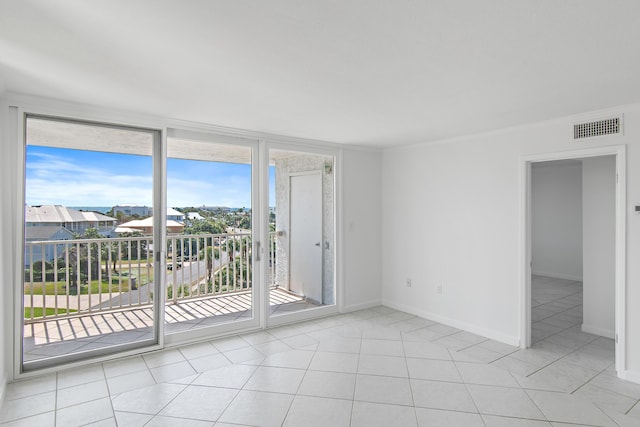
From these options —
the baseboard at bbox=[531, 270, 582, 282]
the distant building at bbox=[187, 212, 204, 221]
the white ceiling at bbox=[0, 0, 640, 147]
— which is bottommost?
the baseboard at bbox=[531, 270, 582, 282]

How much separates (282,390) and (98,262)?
A: 2800mm

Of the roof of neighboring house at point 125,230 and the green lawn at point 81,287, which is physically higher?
the roof of neighboring house at point 125,230

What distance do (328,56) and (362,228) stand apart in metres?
3.41

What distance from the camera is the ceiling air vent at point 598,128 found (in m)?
3.13

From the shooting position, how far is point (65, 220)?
337 cm

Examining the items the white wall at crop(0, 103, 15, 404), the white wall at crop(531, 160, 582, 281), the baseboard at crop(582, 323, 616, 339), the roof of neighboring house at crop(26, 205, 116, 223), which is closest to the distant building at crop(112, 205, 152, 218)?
the roof of neighboring house at crop(26, 205, 116, 223)

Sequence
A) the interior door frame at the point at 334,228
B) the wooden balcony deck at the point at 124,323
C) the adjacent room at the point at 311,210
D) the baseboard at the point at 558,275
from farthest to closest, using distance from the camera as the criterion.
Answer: the baseboard at the point at 558,275 < the interior door frame at the point at 334,228 < the wooden balcony deck at the point at 124,323 < the adjacent room at the point at 311,210

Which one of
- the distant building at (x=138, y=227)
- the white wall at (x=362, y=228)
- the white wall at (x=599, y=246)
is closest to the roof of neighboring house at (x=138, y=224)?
the distant building at (x=138, y=227)

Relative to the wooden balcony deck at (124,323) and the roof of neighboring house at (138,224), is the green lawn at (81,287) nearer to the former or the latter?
the wooden balcony deck at (124,323)

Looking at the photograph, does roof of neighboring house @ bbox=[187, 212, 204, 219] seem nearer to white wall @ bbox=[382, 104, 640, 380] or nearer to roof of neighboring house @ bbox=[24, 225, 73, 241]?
roof of neighboring house @ bbox=[24, 225, 73, 241]

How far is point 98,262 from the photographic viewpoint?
418 centimetres

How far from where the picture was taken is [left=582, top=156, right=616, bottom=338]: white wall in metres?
4.12

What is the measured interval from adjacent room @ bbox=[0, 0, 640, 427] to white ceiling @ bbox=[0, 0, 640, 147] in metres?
0.02

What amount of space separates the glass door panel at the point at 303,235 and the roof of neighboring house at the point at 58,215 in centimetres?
220
